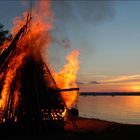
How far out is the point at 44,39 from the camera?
90.7 feet

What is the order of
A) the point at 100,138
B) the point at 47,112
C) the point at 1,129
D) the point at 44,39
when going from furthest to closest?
the point at 44,39
the point at 47,112
the point at 1,129
the point at 100,138

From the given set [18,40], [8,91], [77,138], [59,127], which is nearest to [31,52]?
[18,40]

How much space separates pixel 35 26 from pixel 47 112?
656 cm

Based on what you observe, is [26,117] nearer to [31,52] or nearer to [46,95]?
[46,95]

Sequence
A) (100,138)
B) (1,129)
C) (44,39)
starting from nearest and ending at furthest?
(100,138) < (1,129) < (44,39)

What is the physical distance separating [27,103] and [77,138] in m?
5.90

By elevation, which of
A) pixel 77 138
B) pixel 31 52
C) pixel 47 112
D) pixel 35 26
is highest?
pixel 35 26

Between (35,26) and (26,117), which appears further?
(35,26)

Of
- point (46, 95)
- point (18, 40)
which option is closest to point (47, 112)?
point (46, 95)

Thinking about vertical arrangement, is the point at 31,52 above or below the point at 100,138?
above

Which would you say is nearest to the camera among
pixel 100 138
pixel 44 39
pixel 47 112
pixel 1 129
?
pixel 100 138

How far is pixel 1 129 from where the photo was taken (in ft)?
78.2

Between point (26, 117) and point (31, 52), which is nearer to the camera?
point (26, 117)

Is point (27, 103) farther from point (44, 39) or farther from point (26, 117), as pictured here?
point (44, 39)
